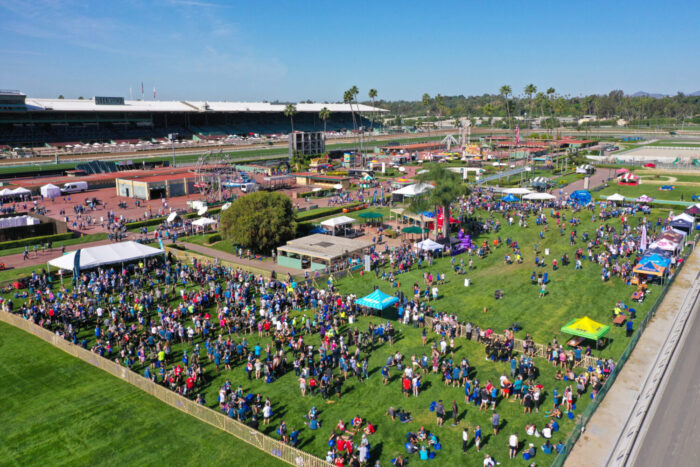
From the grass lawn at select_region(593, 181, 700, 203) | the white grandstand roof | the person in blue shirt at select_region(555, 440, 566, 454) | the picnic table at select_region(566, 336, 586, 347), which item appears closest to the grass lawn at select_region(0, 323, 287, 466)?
the person in blue shirt at select_region(555, 440, 566, 454)

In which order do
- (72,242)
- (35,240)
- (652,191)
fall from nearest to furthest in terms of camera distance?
(35,240) < (72,242) < (652,191)

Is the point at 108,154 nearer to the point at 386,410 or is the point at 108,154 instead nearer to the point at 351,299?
the point at 351,299

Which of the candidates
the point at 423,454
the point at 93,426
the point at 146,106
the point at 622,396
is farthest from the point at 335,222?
the point at 146,106

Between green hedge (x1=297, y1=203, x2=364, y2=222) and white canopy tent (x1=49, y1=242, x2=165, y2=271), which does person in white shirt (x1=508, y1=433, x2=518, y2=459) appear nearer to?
white canopy tent (x1=49, y1=242, x2=165, y2=271)

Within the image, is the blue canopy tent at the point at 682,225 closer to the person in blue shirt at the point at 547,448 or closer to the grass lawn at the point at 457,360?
the grass lawn at the point at 457,360

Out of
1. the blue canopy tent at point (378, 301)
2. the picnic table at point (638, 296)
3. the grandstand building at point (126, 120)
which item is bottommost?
the picnic table at point (638, 296)

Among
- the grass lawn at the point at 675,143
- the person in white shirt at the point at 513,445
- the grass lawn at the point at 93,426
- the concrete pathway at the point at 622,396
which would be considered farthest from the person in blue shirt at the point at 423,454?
the grass lawn at the point at 675,143

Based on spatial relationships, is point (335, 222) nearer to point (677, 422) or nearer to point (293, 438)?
point (293, 438)
